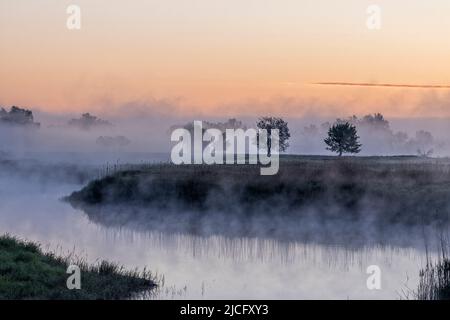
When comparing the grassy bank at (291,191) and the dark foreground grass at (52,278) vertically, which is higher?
the grassy bank at (291,191)

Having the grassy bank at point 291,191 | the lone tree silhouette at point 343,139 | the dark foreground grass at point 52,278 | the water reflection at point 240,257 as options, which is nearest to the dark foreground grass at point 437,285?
the water reflection at point 240,257

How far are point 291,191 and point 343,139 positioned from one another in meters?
54.0

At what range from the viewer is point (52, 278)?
20094 millimetres

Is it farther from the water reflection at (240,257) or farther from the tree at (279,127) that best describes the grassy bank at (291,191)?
the tree at (279,127)

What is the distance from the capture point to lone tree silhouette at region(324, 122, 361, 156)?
93.8 metres

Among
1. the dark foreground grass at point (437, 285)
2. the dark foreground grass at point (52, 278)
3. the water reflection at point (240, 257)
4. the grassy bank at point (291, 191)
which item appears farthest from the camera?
the grassy bank at point (291, 191)

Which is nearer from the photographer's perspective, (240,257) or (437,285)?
(437,285)

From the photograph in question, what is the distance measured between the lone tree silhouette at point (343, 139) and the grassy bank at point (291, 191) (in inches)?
1707

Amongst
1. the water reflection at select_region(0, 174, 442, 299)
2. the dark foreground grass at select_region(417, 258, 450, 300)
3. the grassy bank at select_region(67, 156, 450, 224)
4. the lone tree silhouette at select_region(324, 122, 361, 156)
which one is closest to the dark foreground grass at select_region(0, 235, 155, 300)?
the water reflection at select_region(0, 174, 442, 299)

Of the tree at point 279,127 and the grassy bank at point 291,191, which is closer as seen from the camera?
the grassy bank at point 291,191

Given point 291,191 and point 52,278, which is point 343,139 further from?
point 52,278

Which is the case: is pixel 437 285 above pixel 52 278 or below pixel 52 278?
below

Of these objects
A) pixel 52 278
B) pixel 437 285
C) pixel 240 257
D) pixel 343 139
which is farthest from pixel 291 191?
pixel 343 139

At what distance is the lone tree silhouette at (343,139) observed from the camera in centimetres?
9381
